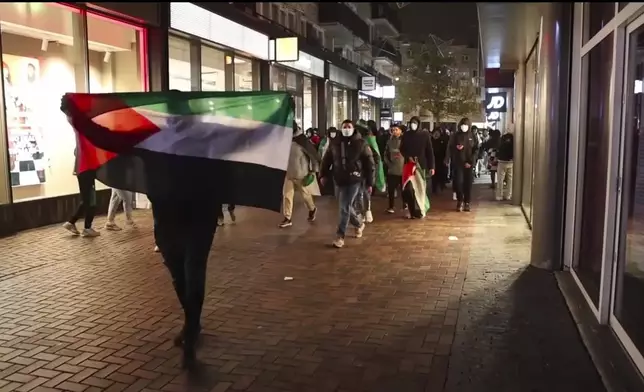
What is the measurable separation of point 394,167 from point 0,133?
7.18 metres

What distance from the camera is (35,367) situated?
4758mm

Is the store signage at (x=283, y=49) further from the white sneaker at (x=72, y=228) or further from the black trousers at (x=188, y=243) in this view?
the black trousers at (x=188, y=243)

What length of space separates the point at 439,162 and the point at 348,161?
27.8ft

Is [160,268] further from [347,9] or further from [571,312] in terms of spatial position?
[347,9]

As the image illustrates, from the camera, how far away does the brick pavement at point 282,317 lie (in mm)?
4594

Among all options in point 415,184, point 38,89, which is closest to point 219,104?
point 415,184

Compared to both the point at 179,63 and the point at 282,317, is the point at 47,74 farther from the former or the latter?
the point at 282,317

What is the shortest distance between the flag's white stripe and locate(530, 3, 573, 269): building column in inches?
145

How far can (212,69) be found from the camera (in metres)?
17.1

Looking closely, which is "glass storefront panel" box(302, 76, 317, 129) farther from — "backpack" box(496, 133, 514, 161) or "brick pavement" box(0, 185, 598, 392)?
"brick pavement" box(0, 185, 598, 392)

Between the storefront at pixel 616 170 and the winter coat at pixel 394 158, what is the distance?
6047 millimetres

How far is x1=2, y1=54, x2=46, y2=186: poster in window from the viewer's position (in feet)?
36.4

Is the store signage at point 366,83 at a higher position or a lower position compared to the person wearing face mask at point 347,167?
higher

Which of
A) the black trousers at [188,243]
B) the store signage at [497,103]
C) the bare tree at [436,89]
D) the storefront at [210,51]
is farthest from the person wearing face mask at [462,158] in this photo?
the bare tree at [436,89]
